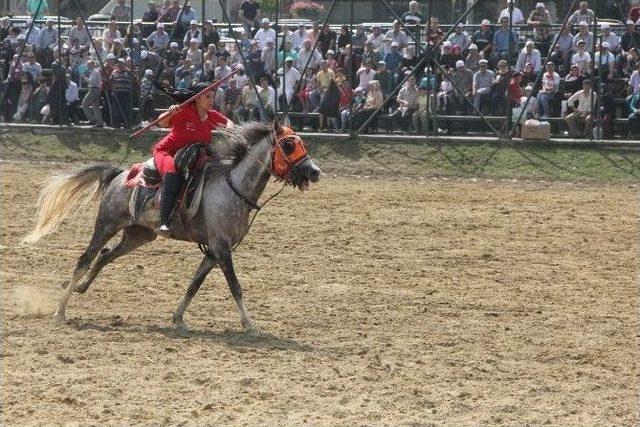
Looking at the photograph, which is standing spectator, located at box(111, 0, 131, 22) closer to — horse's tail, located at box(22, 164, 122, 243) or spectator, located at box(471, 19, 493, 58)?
spectator, located at box(471, 19, 493, 58)

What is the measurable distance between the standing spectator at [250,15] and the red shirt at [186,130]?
1285 centimetres

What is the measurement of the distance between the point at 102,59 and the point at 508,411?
17.7 m

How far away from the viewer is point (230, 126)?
34.8 feet

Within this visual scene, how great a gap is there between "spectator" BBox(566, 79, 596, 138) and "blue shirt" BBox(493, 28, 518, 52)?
149 centimetres

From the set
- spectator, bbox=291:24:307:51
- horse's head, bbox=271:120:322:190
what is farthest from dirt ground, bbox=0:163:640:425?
spectator, bbox=291:24:307:51

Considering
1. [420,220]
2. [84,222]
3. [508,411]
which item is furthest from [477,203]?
[508,411]

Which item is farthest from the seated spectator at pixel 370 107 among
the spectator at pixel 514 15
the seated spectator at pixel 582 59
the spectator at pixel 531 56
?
the seated spectator at pixel 582 59

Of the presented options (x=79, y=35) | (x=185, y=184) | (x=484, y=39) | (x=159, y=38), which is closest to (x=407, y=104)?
(x=484, y=39)

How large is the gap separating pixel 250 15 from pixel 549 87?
6200mm

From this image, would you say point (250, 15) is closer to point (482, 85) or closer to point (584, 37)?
point (482, 85)

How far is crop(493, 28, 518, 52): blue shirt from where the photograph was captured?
21203mm

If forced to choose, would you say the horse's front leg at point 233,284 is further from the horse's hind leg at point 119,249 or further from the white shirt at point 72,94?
the white shirt at point 72,94

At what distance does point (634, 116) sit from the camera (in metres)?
20.5

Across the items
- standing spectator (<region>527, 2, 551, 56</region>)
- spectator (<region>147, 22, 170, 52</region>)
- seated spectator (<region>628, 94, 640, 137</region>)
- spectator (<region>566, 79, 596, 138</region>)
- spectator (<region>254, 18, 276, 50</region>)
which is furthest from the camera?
spectator (<region>147, 22, 170, 52</region>)
